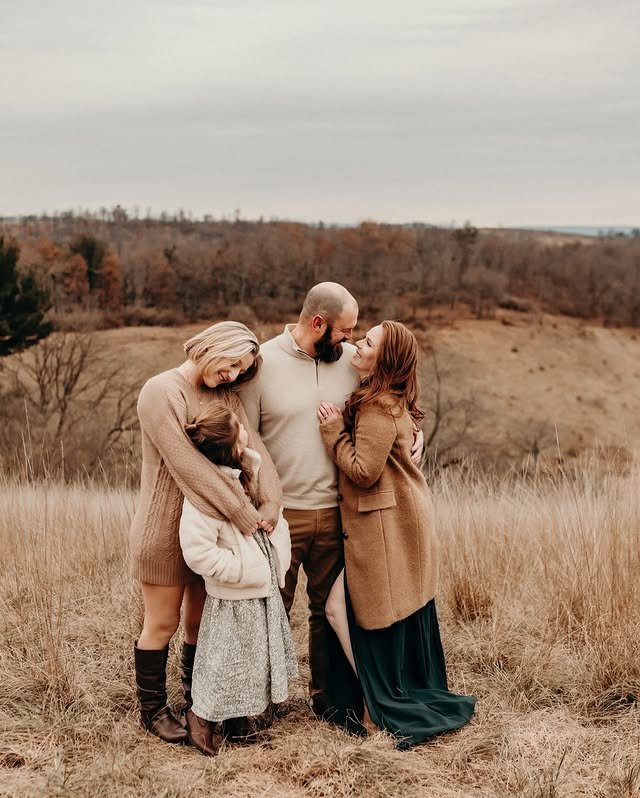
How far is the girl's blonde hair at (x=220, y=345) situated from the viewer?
9.65 feet

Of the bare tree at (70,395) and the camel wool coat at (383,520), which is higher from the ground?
the camel wool coat at (383,520)

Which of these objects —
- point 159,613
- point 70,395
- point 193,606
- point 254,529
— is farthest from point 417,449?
point 70,395

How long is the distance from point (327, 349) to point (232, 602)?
3.45ft

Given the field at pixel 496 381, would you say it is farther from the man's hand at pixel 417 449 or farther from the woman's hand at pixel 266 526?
the woman's hand at pixel 266 526

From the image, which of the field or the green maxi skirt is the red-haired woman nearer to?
the green maxi skirt

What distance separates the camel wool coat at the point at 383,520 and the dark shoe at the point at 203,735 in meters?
0.71

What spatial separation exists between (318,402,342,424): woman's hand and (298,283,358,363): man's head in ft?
0.71

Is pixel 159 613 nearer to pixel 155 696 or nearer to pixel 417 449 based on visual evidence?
pixel 155 696

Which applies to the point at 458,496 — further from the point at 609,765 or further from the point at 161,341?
the point at 161,341

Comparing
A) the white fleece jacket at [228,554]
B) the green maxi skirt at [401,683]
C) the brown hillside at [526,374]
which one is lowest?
the brown hillside at [526,374]

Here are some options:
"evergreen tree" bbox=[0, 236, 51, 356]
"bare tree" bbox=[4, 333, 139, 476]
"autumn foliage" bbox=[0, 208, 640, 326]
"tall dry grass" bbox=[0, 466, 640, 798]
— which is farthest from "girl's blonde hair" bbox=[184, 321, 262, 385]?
"autumn foliage" bbox=[0, 208, 640, 326]

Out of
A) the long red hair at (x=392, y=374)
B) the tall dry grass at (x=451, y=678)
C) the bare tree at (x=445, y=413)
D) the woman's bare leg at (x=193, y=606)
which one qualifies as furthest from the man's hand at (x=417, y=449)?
the bare tree at (x=445, y=413)

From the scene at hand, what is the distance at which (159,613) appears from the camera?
3.10 m

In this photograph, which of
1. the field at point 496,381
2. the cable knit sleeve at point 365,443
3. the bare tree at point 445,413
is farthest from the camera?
the field at point 496,381
